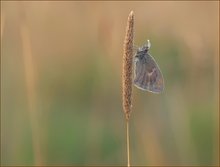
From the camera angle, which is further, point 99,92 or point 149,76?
point 99,92

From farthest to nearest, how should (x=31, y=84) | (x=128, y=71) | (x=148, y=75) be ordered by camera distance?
(x=31, y=84), (x=148, y=75), (x=128, y=71)

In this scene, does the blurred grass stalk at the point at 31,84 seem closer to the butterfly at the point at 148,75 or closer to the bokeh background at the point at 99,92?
the bokeh background at the point at 99,92

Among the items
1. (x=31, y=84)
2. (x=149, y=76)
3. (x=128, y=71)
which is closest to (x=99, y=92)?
(x=31, y=84)

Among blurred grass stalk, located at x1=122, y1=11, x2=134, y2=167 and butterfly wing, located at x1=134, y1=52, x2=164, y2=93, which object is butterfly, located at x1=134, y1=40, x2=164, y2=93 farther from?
blurred grass stalk, located at x1=122, y1=11, x2=134, y2=167

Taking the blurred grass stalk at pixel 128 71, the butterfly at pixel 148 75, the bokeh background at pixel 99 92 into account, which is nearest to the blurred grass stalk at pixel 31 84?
the bokeh background at pixel 99 92

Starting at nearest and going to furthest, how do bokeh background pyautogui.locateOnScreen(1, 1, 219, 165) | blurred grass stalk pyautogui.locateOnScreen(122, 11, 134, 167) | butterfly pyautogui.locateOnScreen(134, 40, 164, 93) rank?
blurred grass stalk pyautogui.locateOnScreen(122, 11, 134, 167) → butterfly pyautogui.locateOnScreen(134, 40, 164, 93) → bokeh background pyautogui.locateOnScreen(1, 1, 219, 165)

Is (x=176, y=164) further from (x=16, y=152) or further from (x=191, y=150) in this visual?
(x=16, y=152)

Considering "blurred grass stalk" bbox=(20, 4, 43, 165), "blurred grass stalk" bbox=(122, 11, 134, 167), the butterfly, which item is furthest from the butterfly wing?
"blurred grass stalk" bbox=(20, 4, 43, 165)

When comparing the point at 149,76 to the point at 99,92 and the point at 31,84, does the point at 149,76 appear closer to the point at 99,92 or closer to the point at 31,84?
the point at 31,84
